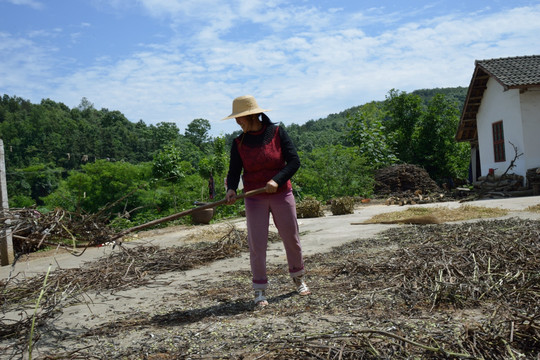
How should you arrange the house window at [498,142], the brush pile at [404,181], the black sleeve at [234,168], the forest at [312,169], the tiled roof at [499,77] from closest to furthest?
the black sleeve at [234,168] < the tiled roof at [499,77] < the house window at [498,142] < the forest at [312,169] < the brush pile at [404,181]

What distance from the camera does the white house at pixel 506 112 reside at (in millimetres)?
14703

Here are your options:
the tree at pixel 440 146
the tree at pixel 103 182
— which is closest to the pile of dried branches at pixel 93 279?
the tree at pixel 103 182

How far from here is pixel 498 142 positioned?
16625 mm

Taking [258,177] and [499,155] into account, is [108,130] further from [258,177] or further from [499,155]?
[258,177]

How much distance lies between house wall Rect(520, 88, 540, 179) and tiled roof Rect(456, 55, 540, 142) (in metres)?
0.50

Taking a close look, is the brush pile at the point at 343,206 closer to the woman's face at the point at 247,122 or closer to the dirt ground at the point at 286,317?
the dirt ground at the point at 286,317

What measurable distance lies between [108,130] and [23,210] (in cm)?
6231

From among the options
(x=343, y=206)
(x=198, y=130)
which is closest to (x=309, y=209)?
(x=343, y=206)

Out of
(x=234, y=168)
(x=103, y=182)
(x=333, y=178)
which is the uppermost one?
(x=103, y=182)

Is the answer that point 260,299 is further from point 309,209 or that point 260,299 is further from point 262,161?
point 309,209

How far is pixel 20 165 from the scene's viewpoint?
4909 cm

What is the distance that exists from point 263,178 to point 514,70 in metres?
15.2

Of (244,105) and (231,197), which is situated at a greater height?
(244,105)

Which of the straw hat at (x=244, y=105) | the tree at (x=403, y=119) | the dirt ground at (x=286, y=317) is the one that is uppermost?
the tree at (x=403, y=119)
